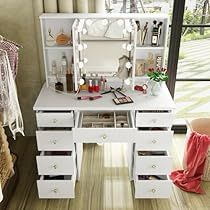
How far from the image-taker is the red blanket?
99.5 inches

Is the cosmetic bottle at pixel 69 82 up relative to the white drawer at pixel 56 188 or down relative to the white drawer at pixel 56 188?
up

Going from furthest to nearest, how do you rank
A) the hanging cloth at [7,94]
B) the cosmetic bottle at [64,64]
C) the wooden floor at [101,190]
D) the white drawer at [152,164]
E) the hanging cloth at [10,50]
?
the cosmetic bottle at [64,64], the wooden floor at [101,190], the white drawer at [152,164], the hanging cloth at [10,50], the hanging cloth at [7,94]

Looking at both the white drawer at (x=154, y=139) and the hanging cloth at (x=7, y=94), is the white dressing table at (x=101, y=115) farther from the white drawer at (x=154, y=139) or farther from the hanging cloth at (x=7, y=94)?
the hanging cloth at (x=7, y=94)

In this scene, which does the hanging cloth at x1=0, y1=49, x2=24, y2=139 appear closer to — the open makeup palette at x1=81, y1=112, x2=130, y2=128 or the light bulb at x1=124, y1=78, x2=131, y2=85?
the open makeup palette at x1=81, y1=112, x2=130, y2=128

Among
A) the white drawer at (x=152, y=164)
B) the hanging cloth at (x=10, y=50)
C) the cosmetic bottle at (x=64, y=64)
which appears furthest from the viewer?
the cosmetic bottle at (x=64, y=64)

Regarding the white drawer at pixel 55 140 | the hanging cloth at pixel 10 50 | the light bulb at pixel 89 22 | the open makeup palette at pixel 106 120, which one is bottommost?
the white drawer at pixel 55 140

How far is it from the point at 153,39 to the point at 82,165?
4.13ft

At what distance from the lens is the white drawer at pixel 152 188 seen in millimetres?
2379

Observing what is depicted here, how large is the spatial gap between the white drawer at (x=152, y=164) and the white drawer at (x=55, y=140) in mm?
508

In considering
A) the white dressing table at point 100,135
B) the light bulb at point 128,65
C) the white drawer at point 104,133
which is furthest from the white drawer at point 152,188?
the light bulb at point 128,65

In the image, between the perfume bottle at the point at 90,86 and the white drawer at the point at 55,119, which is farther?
the perfume bottle at the point at 90,86

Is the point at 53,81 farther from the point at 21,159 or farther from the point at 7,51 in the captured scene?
the point at 21,159

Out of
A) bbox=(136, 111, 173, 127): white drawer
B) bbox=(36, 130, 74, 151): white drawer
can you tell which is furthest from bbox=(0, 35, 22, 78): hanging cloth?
bbox=(136, 111, 173, 127): white drawer

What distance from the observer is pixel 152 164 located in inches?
93.1
